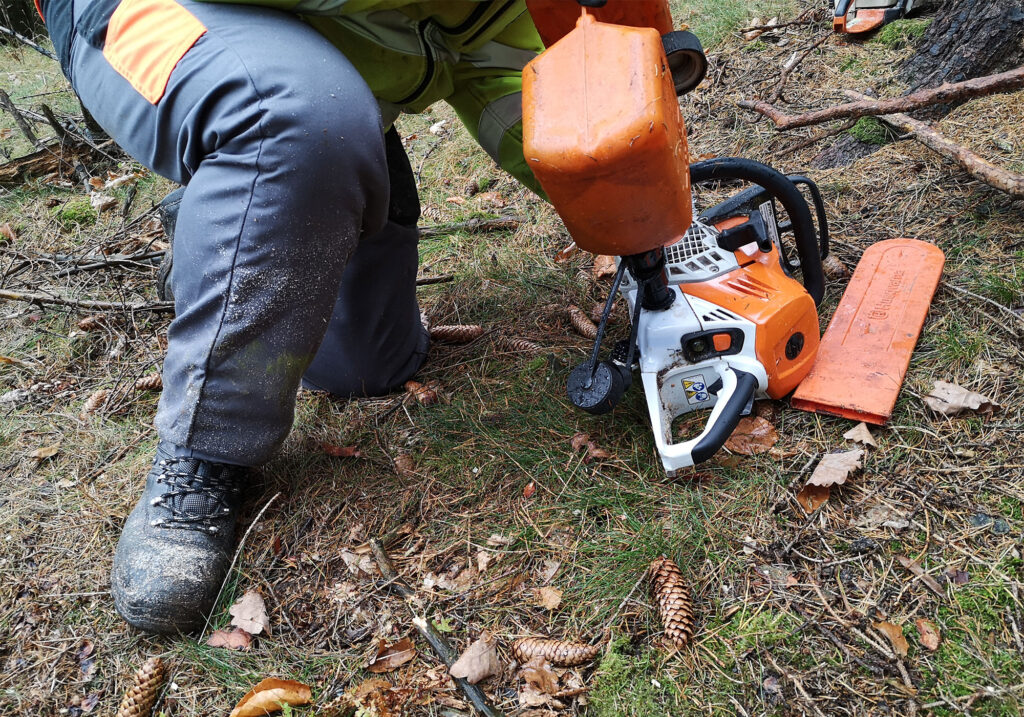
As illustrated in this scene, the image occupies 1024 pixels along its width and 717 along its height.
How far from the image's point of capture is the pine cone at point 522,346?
7.07ft

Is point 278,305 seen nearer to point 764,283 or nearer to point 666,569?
point 666,569

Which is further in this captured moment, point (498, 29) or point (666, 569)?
point (498, 29)

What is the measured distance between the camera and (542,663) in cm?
140

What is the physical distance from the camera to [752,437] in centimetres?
178

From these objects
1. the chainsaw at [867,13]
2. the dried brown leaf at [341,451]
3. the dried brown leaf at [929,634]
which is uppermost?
the chainsaw at [867,13]

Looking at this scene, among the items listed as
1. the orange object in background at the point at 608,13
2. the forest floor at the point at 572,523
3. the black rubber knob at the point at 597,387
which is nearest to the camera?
the forest floor at the point at 572,523

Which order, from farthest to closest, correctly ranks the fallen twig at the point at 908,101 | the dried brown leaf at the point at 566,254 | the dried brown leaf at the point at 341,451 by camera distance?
the dried brown leaf at the point at 566,254, the fallen twig at the point at 908,101, the dried brown leaf at the point at 341,451

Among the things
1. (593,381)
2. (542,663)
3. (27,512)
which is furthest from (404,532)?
(27,512)

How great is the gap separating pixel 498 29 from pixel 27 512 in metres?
1.87

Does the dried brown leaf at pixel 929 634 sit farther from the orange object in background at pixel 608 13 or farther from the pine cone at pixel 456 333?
the pine cone at pixel 456 333

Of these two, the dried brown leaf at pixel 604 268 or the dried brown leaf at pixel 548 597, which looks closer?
the dried brown leaf at pixel 548 597

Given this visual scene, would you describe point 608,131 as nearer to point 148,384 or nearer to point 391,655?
point 391,655

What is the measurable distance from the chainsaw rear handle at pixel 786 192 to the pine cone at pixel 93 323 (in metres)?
2.27

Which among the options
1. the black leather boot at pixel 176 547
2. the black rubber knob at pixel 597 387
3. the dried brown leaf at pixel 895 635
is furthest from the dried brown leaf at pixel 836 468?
the black leather boot at pixel 176 547
